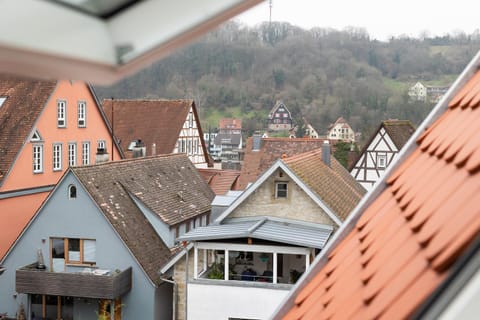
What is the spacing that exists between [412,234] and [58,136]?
1776 centimetres

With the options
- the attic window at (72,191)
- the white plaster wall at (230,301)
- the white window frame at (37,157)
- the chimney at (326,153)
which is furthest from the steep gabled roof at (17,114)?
Result: the chimney at (326,153)

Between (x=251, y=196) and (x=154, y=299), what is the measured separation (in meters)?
3.05

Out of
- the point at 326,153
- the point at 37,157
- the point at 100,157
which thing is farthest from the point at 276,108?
the point at 326,153

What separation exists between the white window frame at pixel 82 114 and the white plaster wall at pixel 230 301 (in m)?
9.16

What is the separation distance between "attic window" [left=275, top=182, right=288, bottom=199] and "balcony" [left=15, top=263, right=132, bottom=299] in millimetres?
3508

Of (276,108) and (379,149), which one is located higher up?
(276,108)

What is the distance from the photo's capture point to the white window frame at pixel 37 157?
1709 centimetres

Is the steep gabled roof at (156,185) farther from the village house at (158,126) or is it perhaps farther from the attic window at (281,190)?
the village house at (158,126)

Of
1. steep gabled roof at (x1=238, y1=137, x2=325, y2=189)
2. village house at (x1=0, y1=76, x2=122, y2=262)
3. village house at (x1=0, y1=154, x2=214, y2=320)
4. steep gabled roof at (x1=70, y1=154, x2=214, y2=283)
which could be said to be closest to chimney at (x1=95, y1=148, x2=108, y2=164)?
village house at (x1=0, y1=76, x2=122, y2=262)

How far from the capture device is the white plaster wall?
1110 cm

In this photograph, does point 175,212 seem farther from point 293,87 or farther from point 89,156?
point 293,87

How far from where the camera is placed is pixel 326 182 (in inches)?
526

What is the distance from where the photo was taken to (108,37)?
0.65 metres

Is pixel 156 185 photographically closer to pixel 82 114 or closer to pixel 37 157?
pixel 37 157
